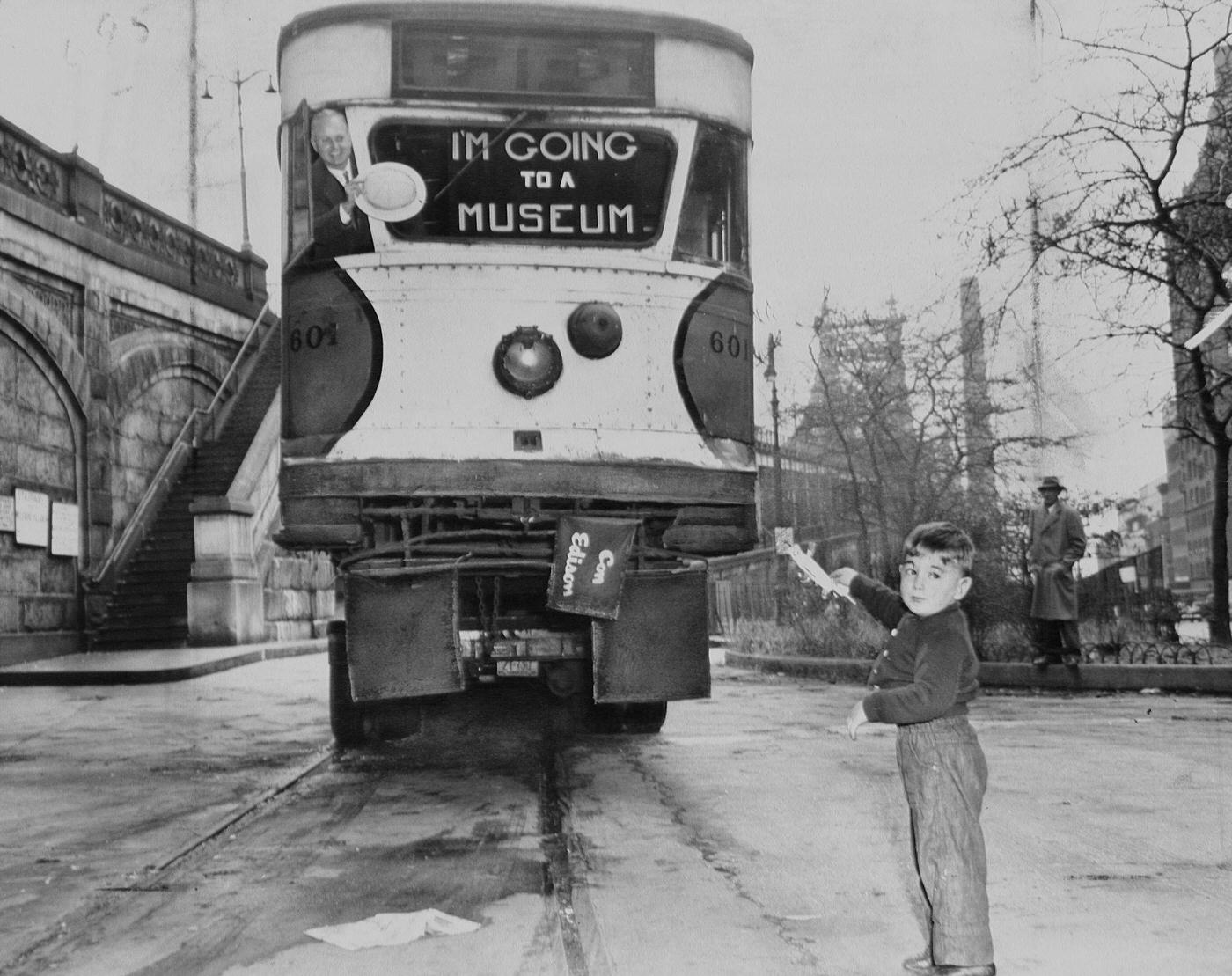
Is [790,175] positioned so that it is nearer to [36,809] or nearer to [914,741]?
[36,809]

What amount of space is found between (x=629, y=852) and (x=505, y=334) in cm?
276

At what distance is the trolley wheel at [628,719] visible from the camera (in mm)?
10141

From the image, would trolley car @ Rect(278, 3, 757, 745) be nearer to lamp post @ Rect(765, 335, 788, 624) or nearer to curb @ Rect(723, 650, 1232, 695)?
curb @ Rect(723, 650, 1232, 695)

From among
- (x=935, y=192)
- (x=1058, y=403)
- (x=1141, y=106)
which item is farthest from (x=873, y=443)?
(x=1141, y=106)

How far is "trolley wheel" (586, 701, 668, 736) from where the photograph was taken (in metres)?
10.1

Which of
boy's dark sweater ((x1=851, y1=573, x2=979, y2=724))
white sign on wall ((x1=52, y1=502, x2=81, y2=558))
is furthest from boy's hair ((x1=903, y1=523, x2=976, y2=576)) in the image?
white sign on wall ((x1=52, y1=502, x2=81, y2=558))

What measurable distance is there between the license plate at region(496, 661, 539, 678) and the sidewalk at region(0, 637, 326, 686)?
8.83 metres

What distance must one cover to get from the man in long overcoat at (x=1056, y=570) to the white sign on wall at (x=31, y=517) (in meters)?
12.5

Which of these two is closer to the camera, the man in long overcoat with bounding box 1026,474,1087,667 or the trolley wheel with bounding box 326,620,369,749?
the trolley wheel with bounding box 326,620,369,749

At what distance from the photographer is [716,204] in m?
7.96

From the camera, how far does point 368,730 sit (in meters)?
9.91

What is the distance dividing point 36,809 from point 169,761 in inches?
78.9

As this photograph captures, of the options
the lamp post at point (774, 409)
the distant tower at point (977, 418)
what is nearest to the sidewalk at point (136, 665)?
the lamp post at point (774, 409)

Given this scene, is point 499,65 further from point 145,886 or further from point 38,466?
point 38,466
